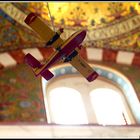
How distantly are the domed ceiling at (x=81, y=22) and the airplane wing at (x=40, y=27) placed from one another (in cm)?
247

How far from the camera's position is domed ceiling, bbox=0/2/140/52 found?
5789 millimetres

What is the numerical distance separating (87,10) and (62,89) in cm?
175

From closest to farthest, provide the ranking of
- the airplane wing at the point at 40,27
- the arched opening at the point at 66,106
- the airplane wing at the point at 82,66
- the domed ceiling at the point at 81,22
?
the airplane wing at the point at 40,27, the airplane wing at the point at 82,66, the arched opening at the point at 66,106, the domed ceiling at the point at 81,22

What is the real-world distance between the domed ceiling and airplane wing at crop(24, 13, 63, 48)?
247 centimetres

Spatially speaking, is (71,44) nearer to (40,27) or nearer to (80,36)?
(80,36)

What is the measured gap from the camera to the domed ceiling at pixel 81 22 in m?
5.79

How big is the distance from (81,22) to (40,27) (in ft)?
10.5

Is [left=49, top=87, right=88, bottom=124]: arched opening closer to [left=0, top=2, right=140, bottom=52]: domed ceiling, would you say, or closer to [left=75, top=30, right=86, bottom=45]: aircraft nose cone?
[left=0, top=2, right=140, bottom=52]: domed ceiling

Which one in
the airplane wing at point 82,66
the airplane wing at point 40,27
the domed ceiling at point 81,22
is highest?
the domed ceiling at point 81,22

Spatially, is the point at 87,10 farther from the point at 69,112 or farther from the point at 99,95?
the point at 69,112

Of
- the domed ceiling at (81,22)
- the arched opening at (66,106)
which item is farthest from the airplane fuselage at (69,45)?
the domed ceiling at (81,22)

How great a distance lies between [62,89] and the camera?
17.2ft

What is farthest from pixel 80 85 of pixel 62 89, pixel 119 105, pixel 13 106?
pixel 13 106

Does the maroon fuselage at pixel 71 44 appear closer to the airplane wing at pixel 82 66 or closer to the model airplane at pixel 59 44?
the model airplane at pixel 59 44
